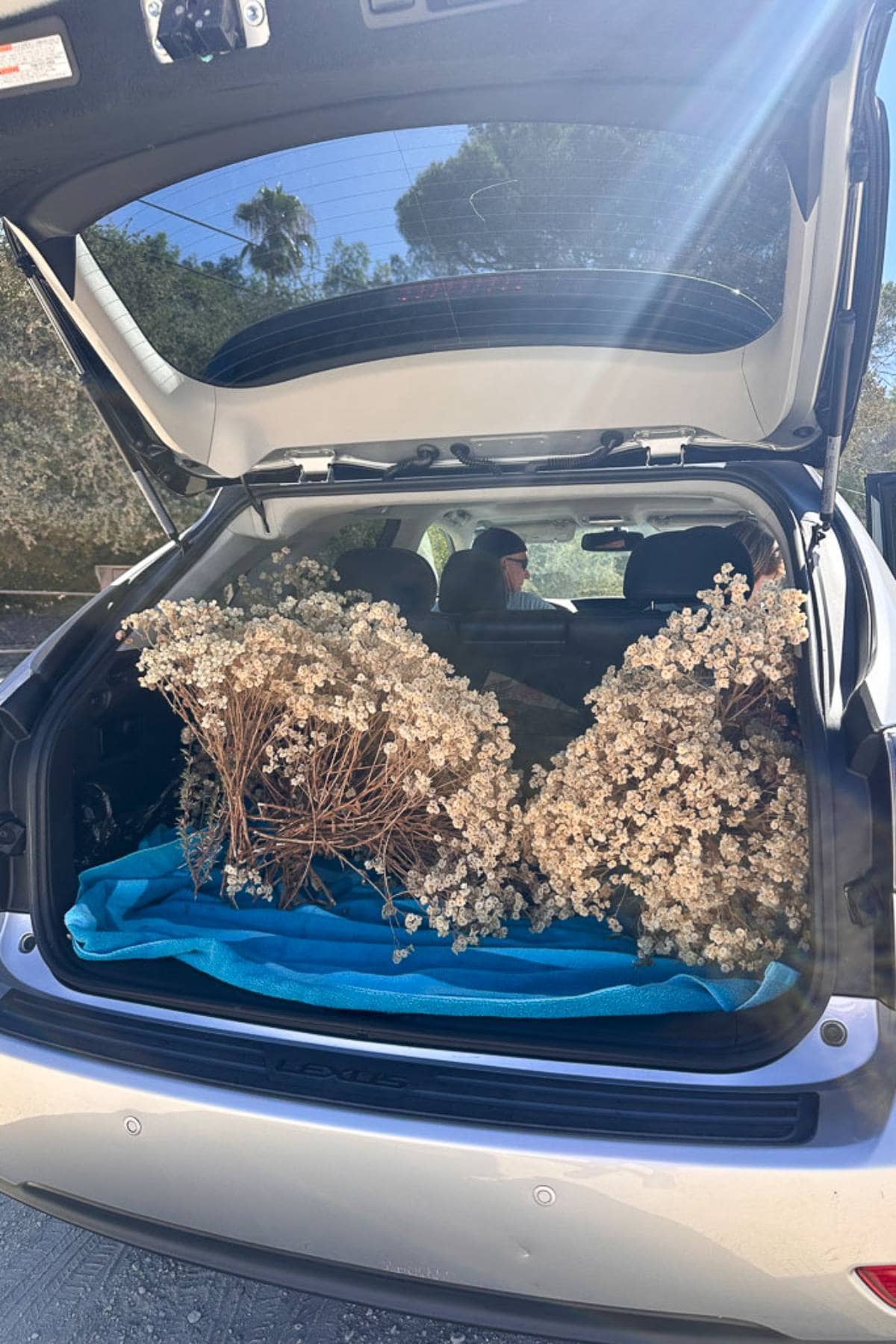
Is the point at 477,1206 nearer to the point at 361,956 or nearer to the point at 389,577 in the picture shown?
the point at 361,956

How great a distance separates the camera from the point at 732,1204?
3.72 feet

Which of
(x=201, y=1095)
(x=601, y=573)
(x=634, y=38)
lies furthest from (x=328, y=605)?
(x=601, y=573)

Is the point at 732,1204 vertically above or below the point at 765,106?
below

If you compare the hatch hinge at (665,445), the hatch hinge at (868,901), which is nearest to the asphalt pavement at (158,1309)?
the hatch hinge at (868,901)

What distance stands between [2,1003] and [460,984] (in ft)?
2.83

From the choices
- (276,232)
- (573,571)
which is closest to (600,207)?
(276,232)

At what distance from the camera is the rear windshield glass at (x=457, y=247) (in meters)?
1.51

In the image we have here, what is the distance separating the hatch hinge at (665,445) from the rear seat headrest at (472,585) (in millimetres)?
854

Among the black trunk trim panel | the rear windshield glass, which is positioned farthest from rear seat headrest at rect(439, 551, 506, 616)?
the black trunk trim panel

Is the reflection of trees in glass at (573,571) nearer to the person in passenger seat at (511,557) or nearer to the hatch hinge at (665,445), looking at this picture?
the person in passenger seat at (511,557)

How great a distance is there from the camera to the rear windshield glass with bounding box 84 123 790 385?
59.3 inches

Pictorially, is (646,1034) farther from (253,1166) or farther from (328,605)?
(328,605)

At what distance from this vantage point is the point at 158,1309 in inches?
69.3

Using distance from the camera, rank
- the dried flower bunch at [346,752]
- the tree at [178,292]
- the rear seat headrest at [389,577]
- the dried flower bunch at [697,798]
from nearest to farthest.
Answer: the dried flower bunch at [697,798] → the dried flower bunch at [346,752] → the tree at [178,292] → the rear seat headrest at [389,577]
